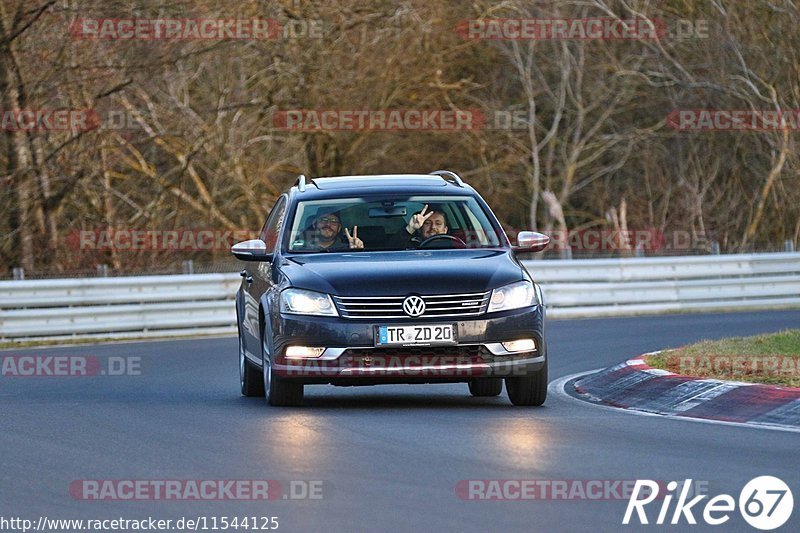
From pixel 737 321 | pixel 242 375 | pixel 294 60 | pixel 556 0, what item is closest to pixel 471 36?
pixel 556 0

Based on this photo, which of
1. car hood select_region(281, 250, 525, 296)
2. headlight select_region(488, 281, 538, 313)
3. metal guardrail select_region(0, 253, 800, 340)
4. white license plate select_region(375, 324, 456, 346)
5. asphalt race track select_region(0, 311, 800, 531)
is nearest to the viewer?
asphalt race track select_region(0, 311, 800, 531)

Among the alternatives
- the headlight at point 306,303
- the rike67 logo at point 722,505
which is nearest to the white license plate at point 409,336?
the headlight at point 306,303

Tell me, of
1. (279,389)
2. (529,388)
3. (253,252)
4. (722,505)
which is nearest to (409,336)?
(529,388)

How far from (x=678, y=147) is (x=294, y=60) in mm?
10943

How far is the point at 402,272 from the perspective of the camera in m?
12.2

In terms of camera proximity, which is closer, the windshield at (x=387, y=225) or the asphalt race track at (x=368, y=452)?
the asphalt race track at (x=368, y=452)

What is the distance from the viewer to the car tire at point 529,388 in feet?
41.0

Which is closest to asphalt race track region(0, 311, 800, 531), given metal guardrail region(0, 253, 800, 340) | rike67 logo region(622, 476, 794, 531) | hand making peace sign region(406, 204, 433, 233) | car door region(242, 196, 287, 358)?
rike67 logo region(622, 476, 794, 531)

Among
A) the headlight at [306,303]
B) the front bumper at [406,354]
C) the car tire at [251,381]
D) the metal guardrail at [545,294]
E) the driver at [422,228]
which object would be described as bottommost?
the metal guardrail at [545,294]

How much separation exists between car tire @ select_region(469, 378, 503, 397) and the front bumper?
1634mm

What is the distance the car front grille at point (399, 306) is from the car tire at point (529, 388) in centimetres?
73

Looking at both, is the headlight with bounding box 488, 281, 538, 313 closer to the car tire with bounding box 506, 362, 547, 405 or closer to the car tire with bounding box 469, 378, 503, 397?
the car tire with bounding box 506, 362, 547, 405

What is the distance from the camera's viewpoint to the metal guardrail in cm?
2362

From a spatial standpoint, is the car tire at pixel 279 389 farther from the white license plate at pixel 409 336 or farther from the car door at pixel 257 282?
the white license plate at pixel 409 336
